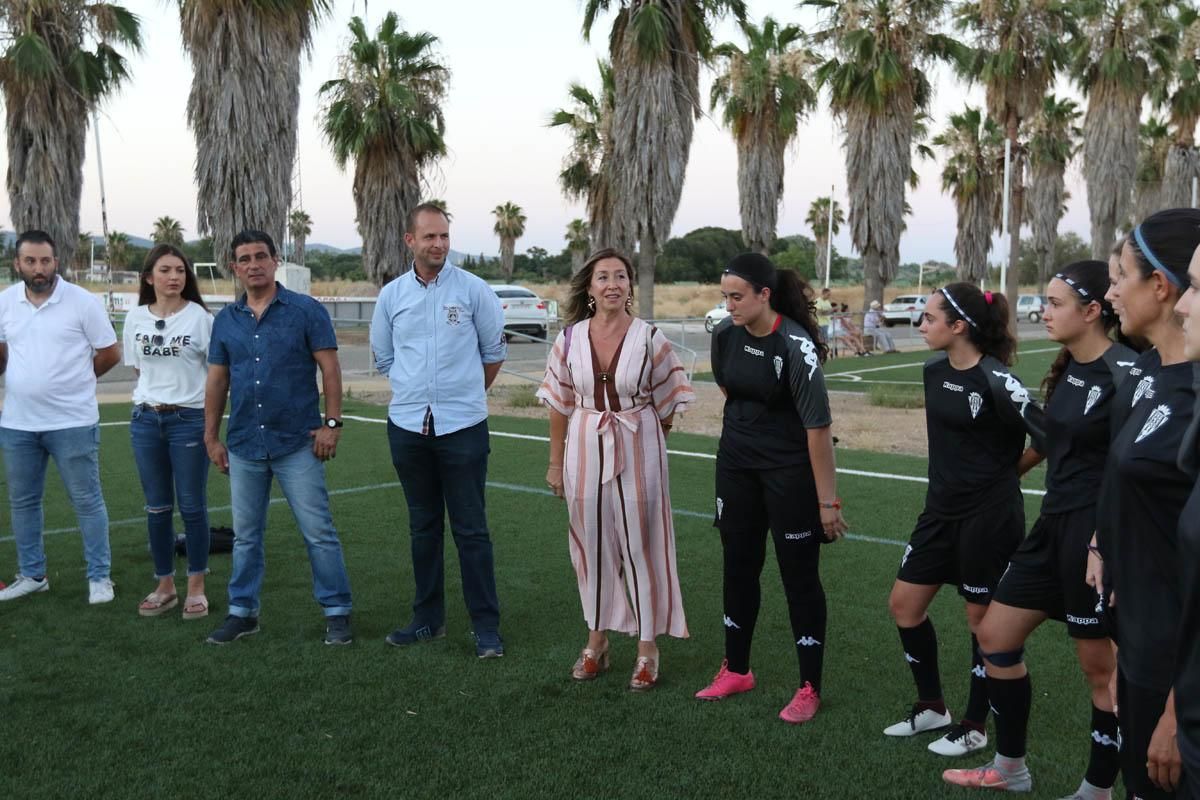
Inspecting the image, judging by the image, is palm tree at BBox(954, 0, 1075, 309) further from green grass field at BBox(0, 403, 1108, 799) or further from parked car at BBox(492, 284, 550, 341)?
green grass field at BBox(0, 403, 1108, 799)

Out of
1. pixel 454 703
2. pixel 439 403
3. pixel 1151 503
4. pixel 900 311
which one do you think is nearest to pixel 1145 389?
pixel 1151 503

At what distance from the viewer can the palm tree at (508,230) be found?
72.4 meters

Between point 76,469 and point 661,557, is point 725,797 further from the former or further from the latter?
point 76,469

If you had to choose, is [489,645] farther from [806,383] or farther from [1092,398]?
[1092,398]

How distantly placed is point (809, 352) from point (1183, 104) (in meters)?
39.7

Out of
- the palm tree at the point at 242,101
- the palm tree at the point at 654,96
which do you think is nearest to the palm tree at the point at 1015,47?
the palm tree at the point at 654,96

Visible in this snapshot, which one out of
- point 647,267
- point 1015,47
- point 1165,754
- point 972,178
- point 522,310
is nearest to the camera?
point 1165,754

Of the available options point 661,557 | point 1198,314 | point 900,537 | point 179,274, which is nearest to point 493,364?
point 661,557

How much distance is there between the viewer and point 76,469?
5945 millimetres

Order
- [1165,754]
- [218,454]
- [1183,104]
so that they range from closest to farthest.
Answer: [1165,754] → [218,454] → [1183,104]

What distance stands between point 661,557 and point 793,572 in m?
0.66

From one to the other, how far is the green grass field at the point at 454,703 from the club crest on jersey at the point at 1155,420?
6.23 feet

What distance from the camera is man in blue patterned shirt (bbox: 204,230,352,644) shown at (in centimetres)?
529

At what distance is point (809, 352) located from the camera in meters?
4.29
